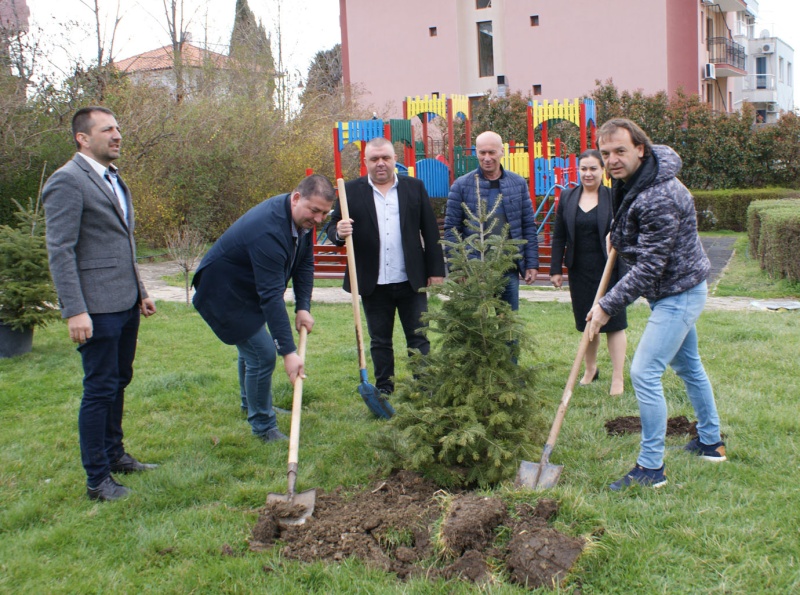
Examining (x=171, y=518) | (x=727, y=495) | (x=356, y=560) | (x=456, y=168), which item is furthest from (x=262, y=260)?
(x=456, y=168)

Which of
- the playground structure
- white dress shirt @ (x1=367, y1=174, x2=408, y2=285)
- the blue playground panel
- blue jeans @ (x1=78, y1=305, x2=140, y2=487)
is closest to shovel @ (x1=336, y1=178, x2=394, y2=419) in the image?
white dress shirt @ (x1=367, y1=174, x2=408, y2=285)

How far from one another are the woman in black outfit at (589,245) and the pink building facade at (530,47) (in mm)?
24794

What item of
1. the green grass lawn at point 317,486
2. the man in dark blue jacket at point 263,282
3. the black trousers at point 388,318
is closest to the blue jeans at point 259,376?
the man in dark blue jacket at point 263,282

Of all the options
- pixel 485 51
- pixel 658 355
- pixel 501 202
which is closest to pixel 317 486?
pixel 658 355

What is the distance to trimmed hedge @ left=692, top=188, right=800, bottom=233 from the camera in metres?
21.1

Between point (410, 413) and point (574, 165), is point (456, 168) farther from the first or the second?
point (410, 413)

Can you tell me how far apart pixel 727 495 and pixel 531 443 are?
102 cm

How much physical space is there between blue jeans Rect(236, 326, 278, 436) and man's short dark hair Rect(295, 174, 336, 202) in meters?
1.01

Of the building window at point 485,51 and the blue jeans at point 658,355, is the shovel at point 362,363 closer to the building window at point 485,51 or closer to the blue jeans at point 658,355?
the blue jeans at point 658,355

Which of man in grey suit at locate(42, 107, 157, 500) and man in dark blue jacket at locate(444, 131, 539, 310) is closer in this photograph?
man in grey suit at locate(42, 107, 157, 500)

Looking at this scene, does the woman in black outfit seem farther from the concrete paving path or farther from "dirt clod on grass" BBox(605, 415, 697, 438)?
the concrete paving path

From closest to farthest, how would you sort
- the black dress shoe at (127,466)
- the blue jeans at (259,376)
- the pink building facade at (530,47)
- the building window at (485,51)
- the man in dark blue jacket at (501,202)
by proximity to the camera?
the black dress shoe at (127,466) < the blue jeans at (259,376) < the man in dark blue jacket at (501,202) < the pink building facade at (530,47) < the building window at (485,51)

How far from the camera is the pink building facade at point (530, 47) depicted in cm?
2939

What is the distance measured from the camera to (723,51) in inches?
1410
